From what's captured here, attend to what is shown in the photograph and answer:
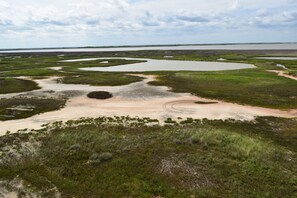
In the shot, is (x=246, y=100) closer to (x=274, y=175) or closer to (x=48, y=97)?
(x=274, y=175)

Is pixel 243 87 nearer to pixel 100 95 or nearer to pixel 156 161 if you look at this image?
pixel 100 95

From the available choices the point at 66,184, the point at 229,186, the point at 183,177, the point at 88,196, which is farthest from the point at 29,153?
the point at 229,186

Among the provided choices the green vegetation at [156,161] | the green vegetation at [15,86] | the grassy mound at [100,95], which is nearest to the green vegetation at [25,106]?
the grassy mound at [100,95]

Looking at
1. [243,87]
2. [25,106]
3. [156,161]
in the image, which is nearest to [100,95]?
[25,106]

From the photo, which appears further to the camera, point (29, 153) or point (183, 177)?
point (29, 153)

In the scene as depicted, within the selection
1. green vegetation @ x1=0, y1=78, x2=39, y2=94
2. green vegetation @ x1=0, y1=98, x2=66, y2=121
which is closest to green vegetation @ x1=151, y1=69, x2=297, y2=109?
green vegetation @ x1=0, y1=98, x2=66, y2=121

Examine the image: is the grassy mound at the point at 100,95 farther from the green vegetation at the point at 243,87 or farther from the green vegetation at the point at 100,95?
the green vegetation at the point at 243,87

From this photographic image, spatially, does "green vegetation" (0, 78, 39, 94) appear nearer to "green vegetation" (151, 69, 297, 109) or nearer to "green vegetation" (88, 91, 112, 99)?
"green vegetation" (88, 91, 112, 99)

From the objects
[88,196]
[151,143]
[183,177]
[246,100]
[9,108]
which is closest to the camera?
[88,196]
